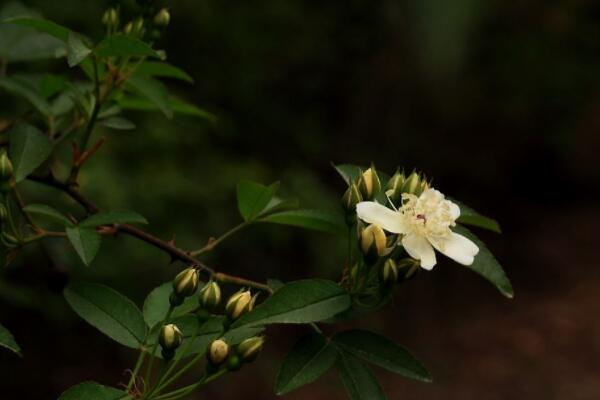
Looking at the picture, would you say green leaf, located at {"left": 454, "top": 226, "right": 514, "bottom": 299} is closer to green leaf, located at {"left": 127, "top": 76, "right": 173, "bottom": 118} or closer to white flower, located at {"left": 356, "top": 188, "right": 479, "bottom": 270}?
white flower, located at {"left": 356, "top": 188, "right": 479, "bottom": 270}

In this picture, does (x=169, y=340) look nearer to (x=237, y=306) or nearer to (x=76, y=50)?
(x=237, y=306)

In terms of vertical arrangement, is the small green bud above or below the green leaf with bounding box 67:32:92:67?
below

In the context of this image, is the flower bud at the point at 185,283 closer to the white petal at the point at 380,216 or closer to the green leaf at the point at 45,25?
the white petal at the point at 380,216

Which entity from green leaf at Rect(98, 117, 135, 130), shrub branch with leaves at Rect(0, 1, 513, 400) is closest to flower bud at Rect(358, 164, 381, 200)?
shrub branch with leaves at Rect(0, 1, 513, 400)

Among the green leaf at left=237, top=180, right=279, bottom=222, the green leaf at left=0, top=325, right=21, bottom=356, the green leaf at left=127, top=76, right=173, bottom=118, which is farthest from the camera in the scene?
the green leaf at left=127, top=76, right=173, bottom=118

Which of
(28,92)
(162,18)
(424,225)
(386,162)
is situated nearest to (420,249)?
(424,225)

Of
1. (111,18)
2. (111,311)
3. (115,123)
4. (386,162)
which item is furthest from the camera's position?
(386,162)
